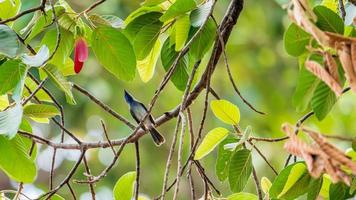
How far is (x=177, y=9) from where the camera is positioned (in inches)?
46.9

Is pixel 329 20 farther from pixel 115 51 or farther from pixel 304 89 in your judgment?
pixel 115 51

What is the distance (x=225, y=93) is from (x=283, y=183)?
9.36 feet

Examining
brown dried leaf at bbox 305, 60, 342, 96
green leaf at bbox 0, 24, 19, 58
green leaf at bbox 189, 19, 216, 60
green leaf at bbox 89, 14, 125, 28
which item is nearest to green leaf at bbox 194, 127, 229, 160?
green leaf at bbox 189, 19, 216, 60

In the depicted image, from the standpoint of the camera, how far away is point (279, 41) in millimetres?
4164

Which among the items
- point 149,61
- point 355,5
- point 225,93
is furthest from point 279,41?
point 355,5

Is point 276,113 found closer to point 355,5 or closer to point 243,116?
point 243,116

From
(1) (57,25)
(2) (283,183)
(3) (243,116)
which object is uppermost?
(1) (57,25)

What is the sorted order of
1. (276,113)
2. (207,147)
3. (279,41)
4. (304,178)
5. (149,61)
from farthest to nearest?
(279,41) < (276,113) < (149,61) < (207,147) < (304,178)

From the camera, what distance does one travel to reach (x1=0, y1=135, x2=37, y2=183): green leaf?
3.71 ft

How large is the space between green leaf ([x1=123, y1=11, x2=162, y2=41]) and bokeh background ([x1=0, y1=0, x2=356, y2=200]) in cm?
238

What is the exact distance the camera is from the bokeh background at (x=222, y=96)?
12.6 ft

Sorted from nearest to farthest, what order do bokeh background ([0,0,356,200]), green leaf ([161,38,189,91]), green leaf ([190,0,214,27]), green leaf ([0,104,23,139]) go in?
1. green leaf ([0,104,23,139])
2. green leaf ([190,0,214,27])
3. green leaf ([161,38,189,91])
4. bokeh background ([0,0,356,200])

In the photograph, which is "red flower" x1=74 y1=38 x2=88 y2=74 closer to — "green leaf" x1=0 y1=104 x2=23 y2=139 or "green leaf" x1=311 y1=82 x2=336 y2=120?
"green leaf" x1=0 y1=104 x2=23 y2=139

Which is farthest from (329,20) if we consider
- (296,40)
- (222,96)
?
(222,96)
